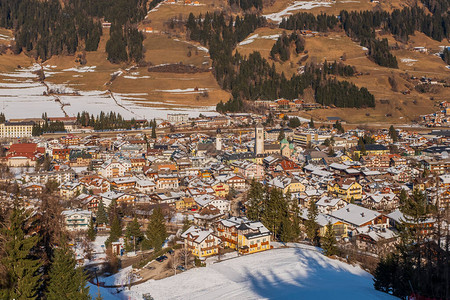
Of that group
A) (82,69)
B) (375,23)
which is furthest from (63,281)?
(375,23)

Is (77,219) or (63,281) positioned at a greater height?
(63,281)

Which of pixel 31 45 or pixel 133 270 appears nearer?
pixel 133 270

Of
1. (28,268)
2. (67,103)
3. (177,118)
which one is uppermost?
(28,268)

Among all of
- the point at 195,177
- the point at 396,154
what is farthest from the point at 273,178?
the point at 396,154

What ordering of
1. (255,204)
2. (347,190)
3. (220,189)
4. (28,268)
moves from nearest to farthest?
(28,268), (255,204), (347,190), (220,189)

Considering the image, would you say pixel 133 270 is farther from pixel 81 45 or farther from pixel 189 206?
pixel 81 45

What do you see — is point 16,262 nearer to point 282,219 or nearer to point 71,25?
Answer: point 282,219
